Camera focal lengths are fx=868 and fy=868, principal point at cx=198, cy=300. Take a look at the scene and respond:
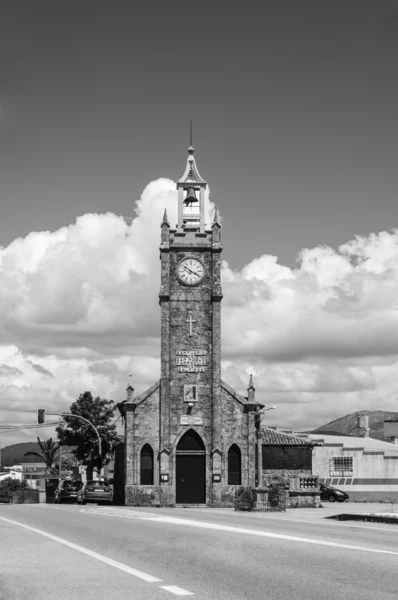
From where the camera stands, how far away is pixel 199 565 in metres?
12.4

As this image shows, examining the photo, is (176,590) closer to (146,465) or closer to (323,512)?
(323,512)

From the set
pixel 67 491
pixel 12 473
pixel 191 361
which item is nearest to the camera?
pixel 67 491

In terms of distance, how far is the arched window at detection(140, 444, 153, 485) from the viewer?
A: 52.2 meters

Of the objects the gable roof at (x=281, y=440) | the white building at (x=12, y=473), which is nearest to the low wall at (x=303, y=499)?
the gable roof at (x=281, y=440)

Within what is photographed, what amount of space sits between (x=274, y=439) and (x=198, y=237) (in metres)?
17.0

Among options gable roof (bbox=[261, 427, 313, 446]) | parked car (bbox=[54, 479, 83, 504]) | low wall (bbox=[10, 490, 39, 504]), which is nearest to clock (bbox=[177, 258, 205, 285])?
parked car (bbox=[54, 479, 83, 504])

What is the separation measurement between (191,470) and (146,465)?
2.74m

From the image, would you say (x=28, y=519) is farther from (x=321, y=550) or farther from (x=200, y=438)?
(x=200, y=438)

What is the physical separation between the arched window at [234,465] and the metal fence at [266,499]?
1552cm

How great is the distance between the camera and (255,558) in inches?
523

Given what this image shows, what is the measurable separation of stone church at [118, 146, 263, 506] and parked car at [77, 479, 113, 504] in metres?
4.11

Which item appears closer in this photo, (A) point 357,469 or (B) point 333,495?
(B) point 333,495

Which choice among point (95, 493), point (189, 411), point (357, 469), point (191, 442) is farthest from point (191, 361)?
point (357, 469)

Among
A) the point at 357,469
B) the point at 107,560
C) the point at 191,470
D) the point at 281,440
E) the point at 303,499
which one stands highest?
the point at 281,440
